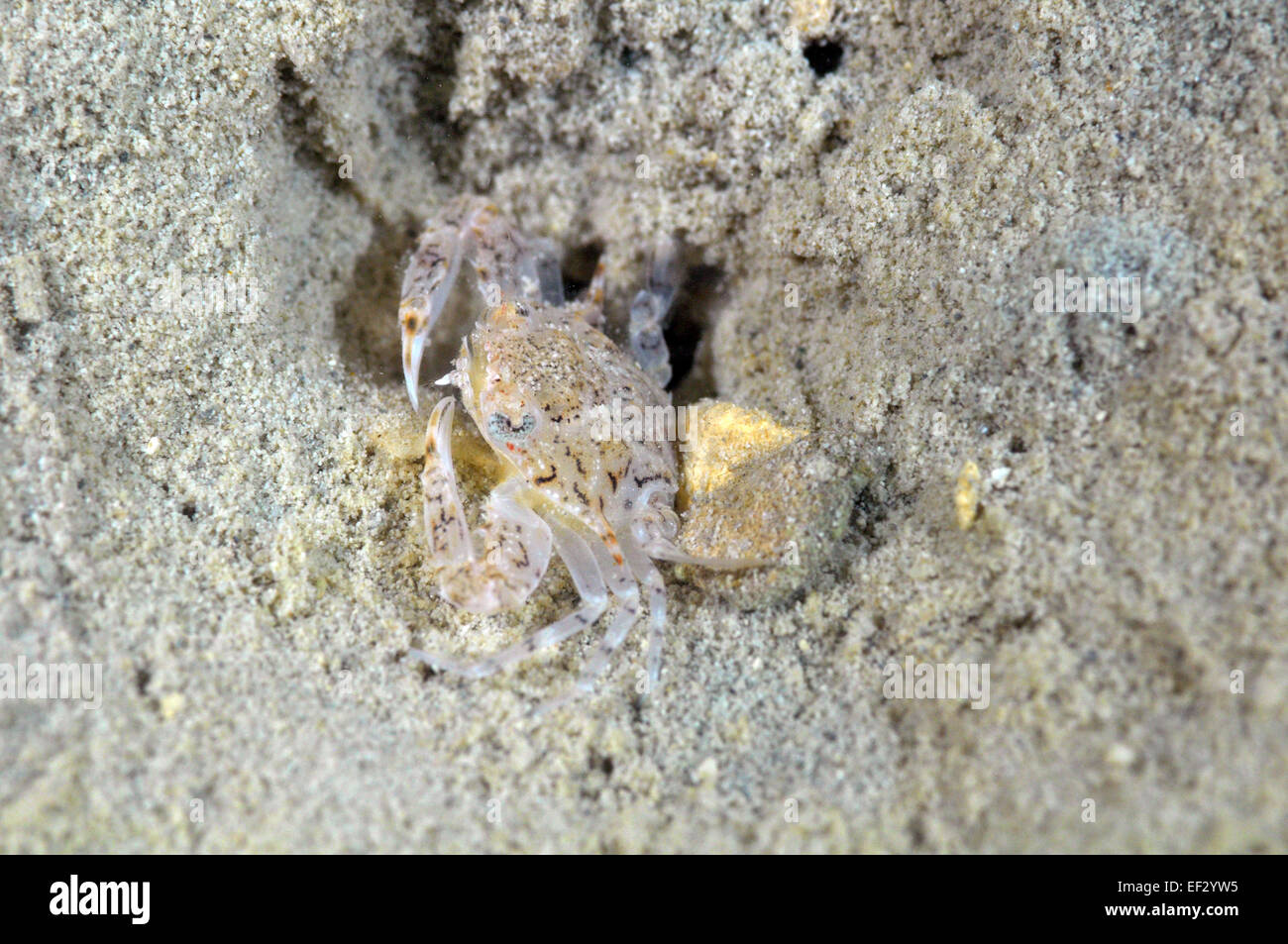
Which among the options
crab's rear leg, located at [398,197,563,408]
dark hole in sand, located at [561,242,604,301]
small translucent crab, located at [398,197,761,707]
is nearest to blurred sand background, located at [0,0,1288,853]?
small translucent crab, located at [398,197,761,707]

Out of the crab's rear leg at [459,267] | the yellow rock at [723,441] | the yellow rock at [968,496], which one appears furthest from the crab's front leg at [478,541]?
the yellow rock at [968,496]

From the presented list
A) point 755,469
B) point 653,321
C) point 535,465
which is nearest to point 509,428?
point 535,465

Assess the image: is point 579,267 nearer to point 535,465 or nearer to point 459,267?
point 459,267

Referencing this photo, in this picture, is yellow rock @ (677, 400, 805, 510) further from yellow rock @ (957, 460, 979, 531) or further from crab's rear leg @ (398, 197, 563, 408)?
crab's rear leg @ (398, 197, 563, 408)

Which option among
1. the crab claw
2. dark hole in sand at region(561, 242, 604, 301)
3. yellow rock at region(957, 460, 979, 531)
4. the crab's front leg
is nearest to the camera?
yellow rock at region(957, 460, 979, 531)

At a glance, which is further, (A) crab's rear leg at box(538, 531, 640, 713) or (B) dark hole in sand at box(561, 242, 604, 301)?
(B) dark hole in sand at box(561, 242, 604, 301)

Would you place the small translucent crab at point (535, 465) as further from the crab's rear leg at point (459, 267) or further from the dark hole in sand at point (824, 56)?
the dark hole in sand at point (824, 56)
